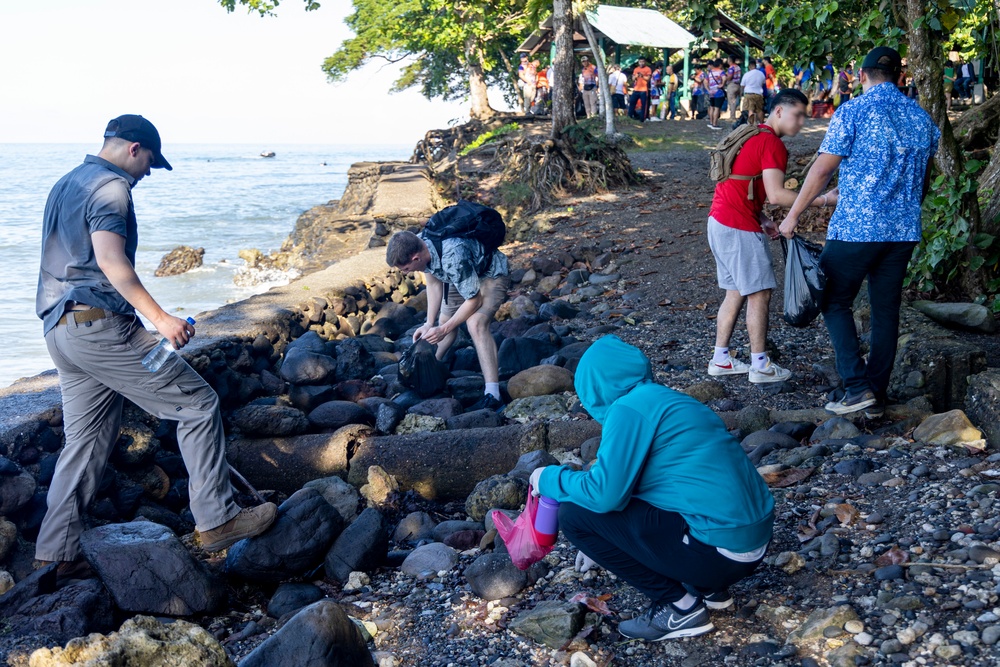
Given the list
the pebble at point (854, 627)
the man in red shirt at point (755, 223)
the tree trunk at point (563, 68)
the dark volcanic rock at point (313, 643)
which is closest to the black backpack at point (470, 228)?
the man in red shirt at point (755, 223)

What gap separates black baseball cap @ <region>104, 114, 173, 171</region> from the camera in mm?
4121

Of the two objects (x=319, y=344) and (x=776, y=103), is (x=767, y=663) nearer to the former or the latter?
(x=776, y=103)

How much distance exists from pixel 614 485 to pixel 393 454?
2733 millimetres

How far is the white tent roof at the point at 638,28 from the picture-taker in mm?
24406

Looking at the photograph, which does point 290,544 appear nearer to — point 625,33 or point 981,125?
point 981,125

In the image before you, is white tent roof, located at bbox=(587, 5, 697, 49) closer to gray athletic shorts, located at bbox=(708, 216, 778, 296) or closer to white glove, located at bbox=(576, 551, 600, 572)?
gray athletic shorts, located at bbox=(708, 216, 778, 296)

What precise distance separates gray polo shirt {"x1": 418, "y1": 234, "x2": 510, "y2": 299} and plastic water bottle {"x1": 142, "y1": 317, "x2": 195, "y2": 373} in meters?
2.37

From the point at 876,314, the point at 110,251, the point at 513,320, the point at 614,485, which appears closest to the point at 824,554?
the point at 614,485

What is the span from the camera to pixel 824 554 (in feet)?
11.5

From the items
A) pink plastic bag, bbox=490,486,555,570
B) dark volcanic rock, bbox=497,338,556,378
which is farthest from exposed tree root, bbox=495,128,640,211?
pink plastic bag, bbox=490,486,555,570

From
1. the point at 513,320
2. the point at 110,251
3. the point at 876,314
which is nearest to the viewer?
the point at 110,251

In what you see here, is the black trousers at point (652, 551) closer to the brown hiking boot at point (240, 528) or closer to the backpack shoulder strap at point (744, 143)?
the brown hiking boot at point (240, 528)

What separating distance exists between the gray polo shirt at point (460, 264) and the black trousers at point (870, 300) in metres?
2.19

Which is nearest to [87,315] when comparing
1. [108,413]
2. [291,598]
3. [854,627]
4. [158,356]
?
[158,356]
